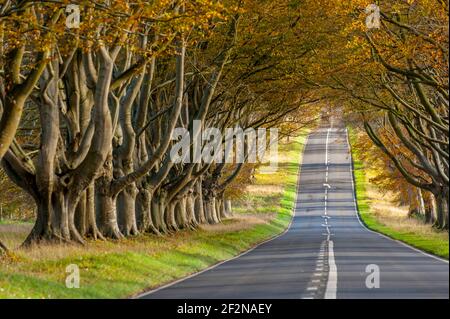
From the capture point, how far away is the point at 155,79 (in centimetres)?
4181

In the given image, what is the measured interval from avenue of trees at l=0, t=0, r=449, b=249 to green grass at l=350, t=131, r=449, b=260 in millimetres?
3155

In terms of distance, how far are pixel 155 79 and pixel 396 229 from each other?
29.9 meters

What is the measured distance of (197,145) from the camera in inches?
1876

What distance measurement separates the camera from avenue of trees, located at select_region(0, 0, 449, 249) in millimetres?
24156

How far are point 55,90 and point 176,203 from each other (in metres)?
21.3

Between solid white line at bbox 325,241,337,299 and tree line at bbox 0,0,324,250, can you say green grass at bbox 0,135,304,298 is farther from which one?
solid white line at bbox 325,241,337,299

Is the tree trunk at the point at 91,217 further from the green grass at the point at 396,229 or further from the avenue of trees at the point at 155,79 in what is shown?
the green grass at the point at 396,229

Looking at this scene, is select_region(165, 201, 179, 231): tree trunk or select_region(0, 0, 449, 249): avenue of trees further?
select_region(165, 201, 179, 231): tree trunk

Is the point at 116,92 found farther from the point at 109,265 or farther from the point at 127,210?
the point at 109,265

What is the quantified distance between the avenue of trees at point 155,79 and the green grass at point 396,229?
124 inches

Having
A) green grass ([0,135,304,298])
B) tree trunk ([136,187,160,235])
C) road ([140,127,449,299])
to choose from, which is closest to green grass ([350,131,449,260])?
road ([140,127,449,299])

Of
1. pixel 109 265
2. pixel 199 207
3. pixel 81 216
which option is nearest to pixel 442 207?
pixel 199 207

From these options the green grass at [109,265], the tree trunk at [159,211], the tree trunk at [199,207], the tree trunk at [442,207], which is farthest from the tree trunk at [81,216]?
the tree trunk at [199,207]
